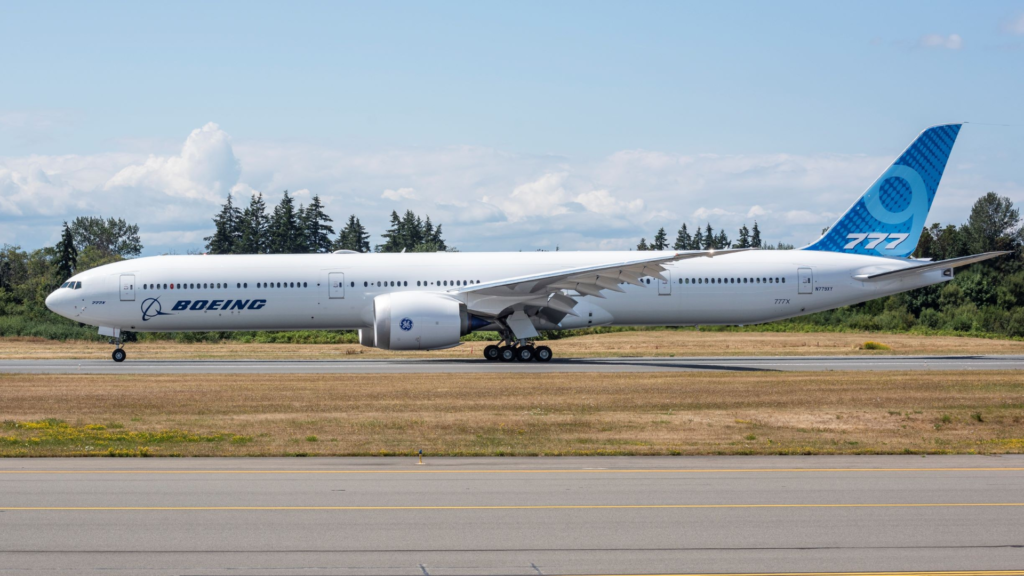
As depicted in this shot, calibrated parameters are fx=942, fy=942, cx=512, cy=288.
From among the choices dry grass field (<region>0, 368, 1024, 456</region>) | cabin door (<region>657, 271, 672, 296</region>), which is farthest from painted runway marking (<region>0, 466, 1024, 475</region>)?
cabin door (<region>657, 271, 672, 296</region>)

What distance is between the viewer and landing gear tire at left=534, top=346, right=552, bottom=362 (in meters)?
30.7

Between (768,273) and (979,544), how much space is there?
2588 centimetres

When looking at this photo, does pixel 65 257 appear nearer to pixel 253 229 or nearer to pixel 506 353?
pixel 253 229

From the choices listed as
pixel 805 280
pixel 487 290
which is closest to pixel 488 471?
pixel 487 290

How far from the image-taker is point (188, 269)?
104 ft

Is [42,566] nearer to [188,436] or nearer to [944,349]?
[188,436]

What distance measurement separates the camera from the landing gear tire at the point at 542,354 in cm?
3072

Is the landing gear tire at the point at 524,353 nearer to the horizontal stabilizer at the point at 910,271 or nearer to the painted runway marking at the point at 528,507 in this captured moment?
the horizontal stabilizer at the point at 910,271

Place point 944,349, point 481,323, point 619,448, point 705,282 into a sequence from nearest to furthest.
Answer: point 619,448 → point 481,323 → point 705,282 → point 944,349

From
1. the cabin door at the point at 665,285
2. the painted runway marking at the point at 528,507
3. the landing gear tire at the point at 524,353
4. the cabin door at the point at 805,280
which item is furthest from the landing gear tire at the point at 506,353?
the painted runway marking at the point at 528,507

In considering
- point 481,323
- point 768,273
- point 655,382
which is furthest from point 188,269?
point 768,273

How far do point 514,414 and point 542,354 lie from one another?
13.8 meters

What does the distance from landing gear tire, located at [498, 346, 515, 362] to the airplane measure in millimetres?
36

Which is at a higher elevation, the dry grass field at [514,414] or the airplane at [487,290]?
the airplane at [487,290]
